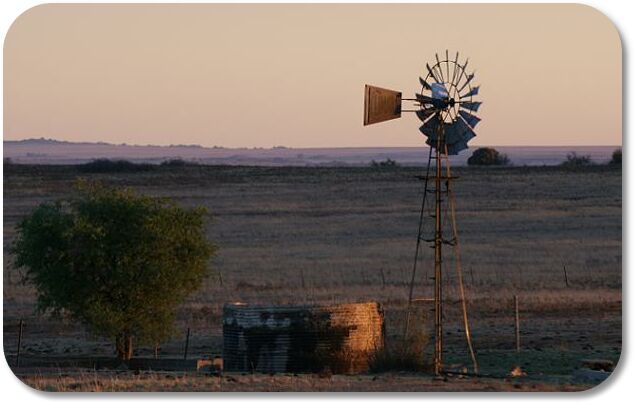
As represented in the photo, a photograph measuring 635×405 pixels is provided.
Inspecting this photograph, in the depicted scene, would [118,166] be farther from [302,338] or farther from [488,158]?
[302,338]

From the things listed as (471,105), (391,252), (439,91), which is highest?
(439,91)

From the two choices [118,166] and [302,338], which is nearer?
[302,338]

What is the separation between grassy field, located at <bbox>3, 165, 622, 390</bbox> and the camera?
32875 mm

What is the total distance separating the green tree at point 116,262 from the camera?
29094 mm

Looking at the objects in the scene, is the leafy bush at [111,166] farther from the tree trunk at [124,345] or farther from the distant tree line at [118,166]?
the tree trunk at [124,345]

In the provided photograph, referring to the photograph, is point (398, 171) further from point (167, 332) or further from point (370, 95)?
point (370, 95)

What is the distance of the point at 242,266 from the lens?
5334 centimetres

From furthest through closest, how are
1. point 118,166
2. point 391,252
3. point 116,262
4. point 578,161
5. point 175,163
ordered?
point 175,163 < point 118,166 < point 578,161 < point 391,252 < point 116,262

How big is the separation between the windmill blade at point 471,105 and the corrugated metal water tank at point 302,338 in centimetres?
355

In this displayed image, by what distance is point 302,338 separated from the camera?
25.1 m

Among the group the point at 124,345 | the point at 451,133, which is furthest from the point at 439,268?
the point at 124,345

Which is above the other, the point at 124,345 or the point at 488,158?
the point at 488,158

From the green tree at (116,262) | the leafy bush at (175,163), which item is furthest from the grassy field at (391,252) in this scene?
the green tree at (116,262)

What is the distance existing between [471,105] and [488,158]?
6255cm
